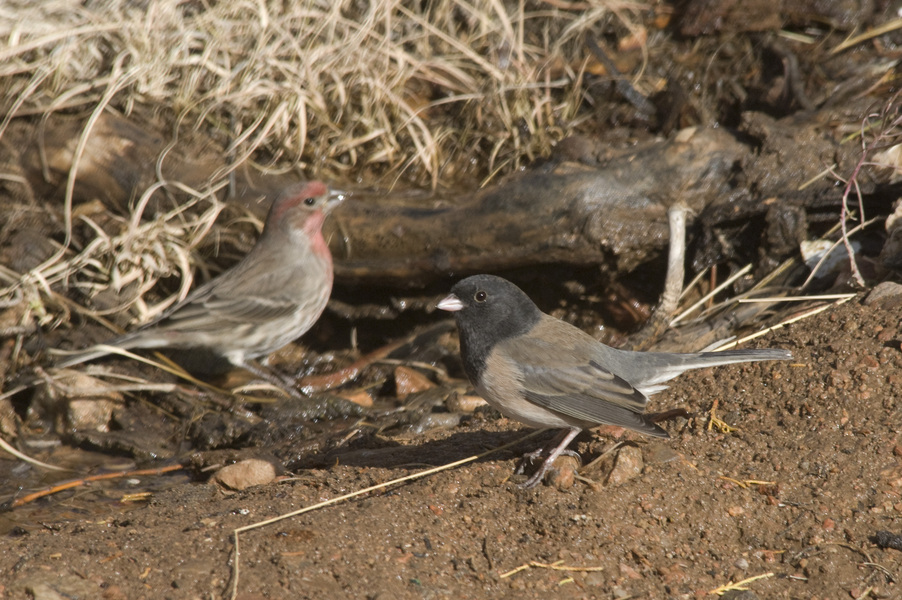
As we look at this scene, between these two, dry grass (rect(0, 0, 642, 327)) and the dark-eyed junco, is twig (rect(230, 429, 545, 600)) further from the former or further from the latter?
dry grass (rect(0, 0, 642, 327))

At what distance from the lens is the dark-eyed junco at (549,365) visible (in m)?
3.67

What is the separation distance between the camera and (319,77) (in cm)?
669

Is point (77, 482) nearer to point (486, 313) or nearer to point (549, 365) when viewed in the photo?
point (486, 313)

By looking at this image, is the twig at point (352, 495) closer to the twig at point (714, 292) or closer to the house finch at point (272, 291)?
the twig at point (714, 292)

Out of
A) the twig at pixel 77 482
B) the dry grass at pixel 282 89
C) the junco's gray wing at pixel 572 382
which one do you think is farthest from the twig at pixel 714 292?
the twig at pixel 77 482

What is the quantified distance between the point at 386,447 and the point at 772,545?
207cm

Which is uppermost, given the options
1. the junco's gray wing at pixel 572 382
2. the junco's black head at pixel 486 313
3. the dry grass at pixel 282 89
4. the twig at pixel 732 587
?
the dry grass at pixel 282 89

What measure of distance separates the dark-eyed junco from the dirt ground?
0.76ft

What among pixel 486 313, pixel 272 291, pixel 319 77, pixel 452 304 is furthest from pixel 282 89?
pixel 486 313

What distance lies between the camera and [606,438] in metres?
4.00

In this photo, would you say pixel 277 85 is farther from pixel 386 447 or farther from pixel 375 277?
pixel 386 447

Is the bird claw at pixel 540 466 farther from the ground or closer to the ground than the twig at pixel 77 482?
farther from the ground

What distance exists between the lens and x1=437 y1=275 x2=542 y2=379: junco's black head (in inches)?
157

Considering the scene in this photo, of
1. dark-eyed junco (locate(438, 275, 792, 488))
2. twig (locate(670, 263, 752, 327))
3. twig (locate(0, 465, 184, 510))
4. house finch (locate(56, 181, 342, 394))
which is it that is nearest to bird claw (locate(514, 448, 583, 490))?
dark-eyed junco (locate(438, 275, 792, 488))
